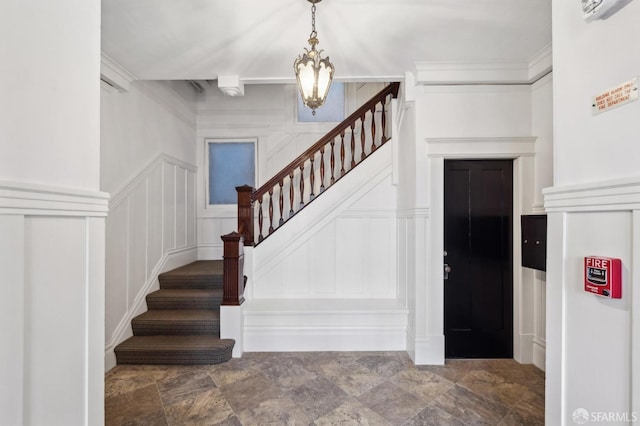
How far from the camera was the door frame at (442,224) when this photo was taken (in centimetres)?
283

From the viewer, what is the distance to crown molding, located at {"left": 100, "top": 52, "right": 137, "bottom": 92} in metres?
2.59

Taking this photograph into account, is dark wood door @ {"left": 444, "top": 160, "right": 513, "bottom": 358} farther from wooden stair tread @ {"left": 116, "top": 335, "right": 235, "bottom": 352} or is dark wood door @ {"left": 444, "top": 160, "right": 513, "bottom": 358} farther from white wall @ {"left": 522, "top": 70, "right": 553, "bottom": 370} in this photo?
wooden stair tread @ {"left": 116, "top": 335, "right": 235, "bottom": 352}

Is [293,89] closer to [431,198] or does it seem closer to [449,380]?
[431,198]

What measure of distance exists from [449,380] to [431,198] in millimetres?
1718

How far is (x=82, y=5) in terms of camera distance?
101 centimetres

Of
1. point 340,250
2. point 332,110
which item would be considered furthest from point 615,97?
point 332,110

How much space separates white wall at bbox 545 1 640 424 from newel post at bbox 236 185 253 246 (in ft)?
9.70

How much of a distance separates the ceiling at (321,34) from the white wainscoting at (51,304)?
1.73 m

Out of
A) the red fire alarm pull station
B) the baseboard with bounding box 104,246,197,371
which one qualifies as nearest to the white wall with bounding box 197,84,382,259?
the baseboard with bounding box 104,246,197,371

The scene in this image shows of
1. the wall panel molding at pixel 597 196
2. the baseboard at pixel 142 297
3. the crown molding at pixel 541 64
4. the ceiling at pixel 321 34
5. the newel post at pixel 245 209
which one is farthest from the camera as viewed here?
the newel post at pixel 245 209

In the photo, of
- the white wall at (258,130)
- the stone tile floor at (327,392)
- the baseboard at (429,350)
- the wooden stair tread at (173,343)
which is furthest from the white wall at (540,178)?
the wooden stair tread at (173,343)

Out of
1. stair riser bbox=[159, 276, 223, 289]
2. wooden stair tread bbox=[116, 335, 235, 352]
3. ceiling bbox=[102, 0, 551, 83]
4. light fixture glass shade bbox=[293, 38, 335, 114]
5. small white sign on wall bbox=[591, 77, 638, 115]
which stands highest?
ceiling bbox=[102, 0, 551, 83]

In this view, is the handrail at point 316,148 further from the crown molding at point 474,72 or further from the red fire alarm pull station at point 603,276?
the red fire alarm pull station at point 603,276

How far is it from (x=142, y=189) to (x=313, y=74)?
263cm
